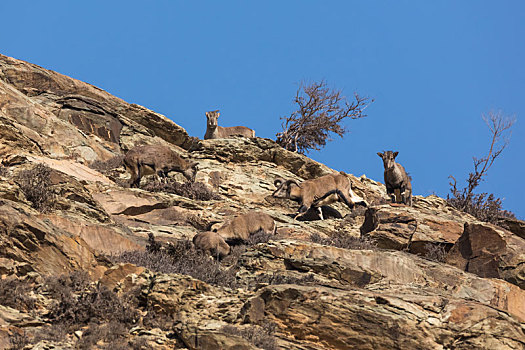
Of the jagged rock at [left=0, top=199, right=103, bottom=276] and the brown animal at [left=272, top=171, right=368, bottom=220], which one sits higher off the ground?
the brown animal at [left=272, top=171, right=368, bottom=220]

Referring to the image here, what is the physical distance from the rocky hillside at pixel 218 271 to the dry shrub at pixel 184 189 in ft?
0.36

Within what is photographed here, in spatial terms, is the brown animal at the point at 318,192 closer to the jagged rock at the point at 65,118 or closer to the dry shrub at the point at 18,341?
the jagged rock at the point at 65,118

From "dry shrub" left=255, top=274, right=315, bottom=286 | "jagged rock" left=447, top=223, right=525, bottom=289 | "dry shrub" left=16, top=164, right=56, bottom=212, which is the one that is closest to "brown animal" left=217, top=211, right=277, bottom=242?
"dry shrub" left=255, top=274, right=315, bottom=286

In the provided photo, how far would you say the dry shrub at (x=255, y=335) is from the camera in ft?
25.9

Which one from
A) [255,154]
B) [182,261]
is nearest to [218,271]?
[182,261]

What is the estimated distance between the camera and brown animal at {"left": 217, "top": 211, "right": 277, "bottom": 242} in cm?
1543

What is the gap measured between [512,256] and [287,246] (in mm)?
6012

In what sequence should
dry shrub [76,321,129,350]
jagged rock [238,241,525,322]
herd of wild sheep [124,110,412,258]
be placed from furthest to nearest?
herd of wild sheep [124,110,412,258] < jagged rock [238,241,525,322] < dry shrub [76,321,129,350]

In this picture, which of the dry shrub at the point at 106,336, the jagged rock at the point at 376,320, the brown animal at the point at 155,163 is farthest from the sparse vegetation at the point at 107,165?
the jagged rock at the point at 376,320

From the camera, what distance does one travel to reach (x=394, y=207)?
17.3 meters

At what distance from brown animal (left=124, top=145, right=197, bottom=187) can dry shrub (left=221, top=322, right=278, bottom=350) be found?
12668 mm

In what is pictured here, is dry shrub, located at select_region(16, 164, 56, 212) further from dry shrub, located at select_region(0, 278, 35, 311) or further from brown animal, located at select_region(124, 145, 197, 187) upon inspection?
brown animal, located at select_region(124, 145, 197, 187)

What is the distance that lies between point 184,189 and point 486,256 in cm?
943

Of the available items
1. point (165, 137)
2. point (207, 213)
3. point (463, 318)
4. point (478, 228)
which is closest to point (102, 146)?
point (165, 137)
